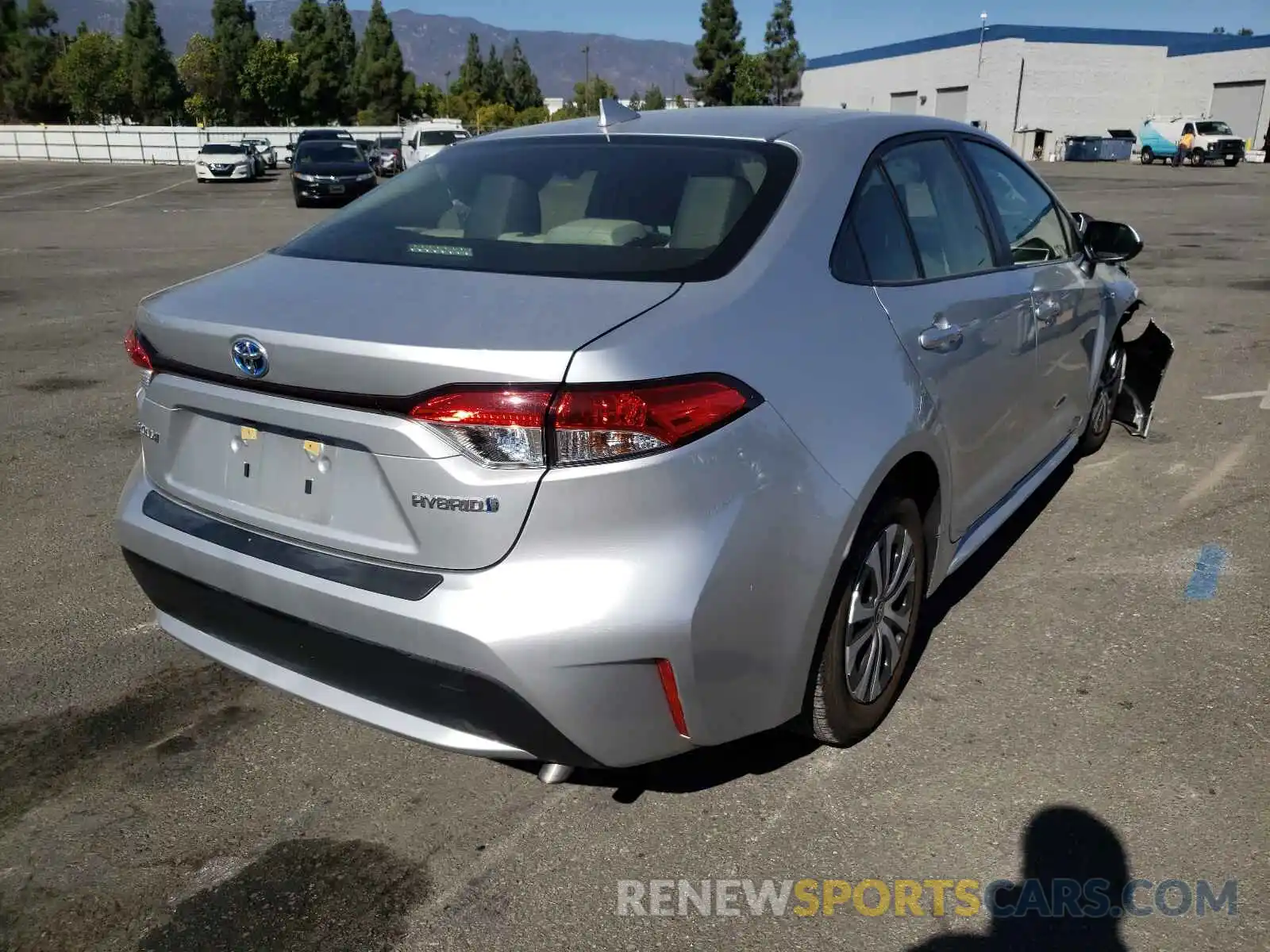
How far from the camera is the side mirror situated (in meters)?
4.53

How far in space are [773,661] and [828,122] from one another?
1.67 metres

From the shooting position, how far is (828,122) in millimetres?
3119

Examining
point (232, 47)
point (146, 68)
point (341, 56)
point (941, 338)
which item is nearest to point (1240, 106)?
point (341, 56)

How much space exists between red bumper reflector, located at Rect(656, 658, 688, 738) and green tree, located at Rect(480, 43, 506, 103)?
4221 inches

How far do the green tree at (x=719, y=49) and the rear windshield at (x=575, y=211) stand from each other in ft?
254

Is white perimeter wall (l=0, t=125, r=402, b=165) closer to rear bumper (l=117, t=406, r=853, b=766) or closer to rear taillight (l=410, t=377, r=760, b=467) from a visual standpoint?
rear bumper (l=117, t=406, r=853, b=766)

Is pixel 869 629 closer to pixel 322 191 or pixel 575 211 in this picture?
pixel 575 211

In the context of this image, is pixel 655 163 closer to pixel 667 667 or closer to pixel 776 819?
pixel 667 667

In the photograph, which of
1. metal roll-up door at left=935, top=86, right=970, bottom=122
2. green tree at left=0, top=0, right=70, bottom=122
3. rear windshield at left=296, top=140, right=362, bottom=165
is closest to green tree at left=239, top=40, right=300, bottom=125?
green tree at left=0, top=0, right=70, bottom=122

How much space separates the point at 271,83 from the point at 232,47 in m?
3.68

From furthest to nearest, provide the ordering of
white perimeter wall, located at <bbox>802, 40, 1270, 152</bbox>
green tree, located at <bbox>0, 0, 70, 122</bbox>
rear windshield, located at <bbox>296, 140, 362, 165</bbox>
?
green tree, located at <bbox>0, 0, 70, 122</bbox>
white perimeter wall, located at <bbox>802, 40, 1270, 152</bbox>
rear windshield, located at <bbox>296, 140, 362, 165</bbox>

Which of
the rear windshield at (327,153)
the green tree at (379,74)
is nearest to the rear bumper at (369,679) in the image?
the rear windshield at (327,153)

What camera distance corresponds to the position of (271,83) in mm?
75250

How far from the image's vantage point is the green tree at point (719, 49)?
76.6 m
